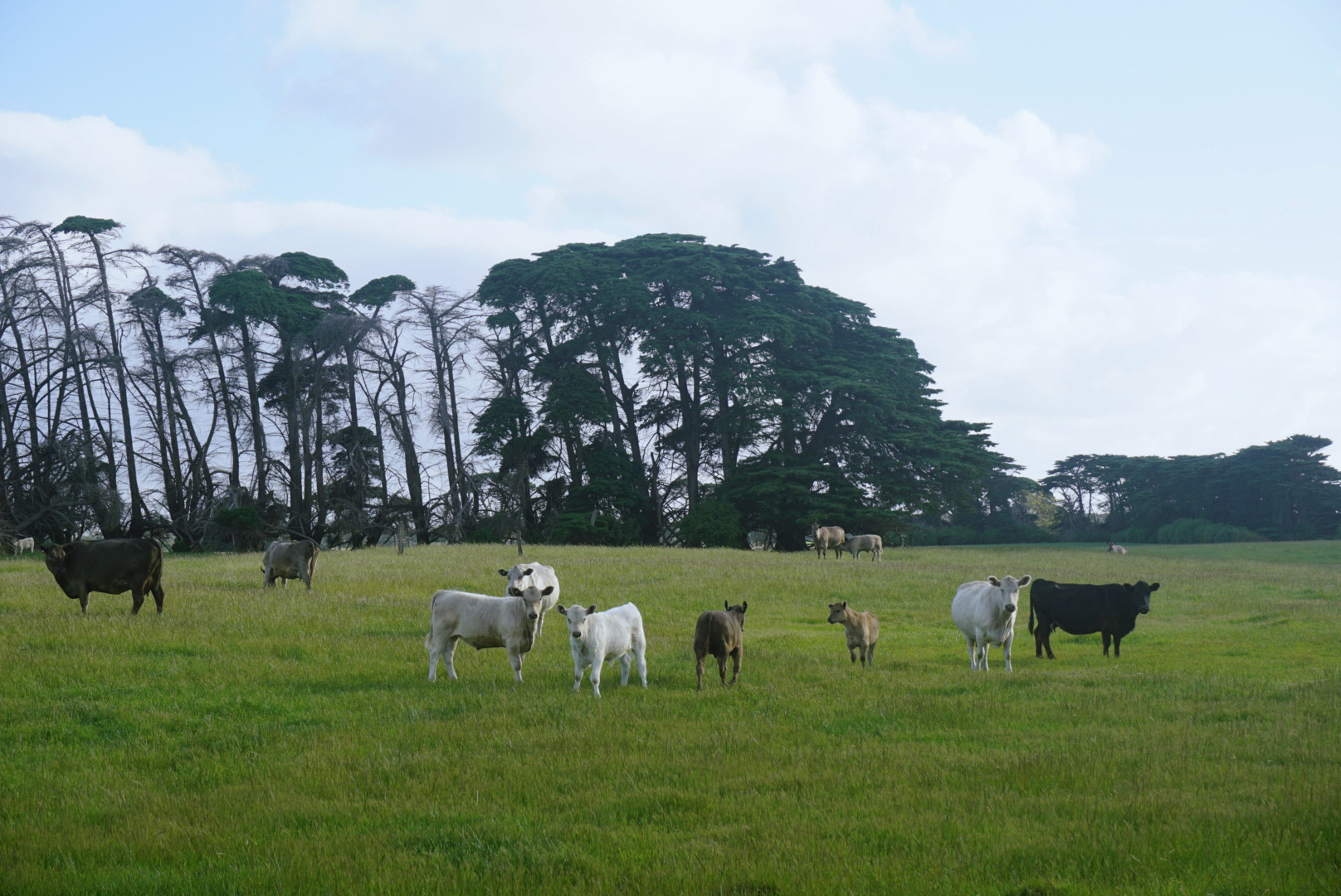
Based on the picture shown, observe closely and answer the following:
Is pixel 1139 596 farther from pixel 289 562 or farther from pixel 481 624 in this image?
pixel 289 562

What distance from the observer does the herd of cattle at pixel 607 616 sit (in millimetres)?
12188

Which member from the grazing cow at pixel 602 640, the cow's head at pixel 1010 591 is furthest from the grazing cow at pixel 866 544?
the grazing cow at pixel 602 640

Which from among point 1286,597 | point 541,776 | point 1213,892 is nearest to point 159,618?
point 541,776

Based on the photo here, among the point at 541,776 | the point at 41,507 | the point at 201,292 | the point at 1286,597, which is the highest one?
the point at 201,292

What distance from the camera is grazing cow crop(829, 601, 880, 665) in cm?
1455

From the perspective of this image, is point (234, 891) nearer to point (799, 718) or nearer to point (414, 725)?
point (414, 725)

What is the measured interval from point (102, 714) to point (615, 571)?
711 inches

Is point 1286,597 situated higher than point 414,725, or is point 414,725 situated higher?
point 414,725

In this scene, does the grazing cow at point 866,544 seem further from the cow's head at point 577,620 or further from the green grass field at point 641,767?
the cow's head at point 577,620

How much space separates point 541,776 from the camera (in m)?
8.05

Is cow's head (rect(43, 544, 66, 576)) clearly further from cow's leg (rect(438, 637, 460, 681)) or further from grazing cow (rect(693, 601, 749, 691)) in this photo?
grazing cow (rect(693, 601, 749, 691))

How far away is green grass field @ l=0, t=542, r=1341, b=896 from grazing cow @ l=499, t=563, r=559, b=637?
63 cm

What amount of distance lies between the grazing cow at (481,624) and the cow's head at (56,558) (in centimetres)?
831

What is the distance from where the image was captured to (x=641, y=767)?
832 cm
